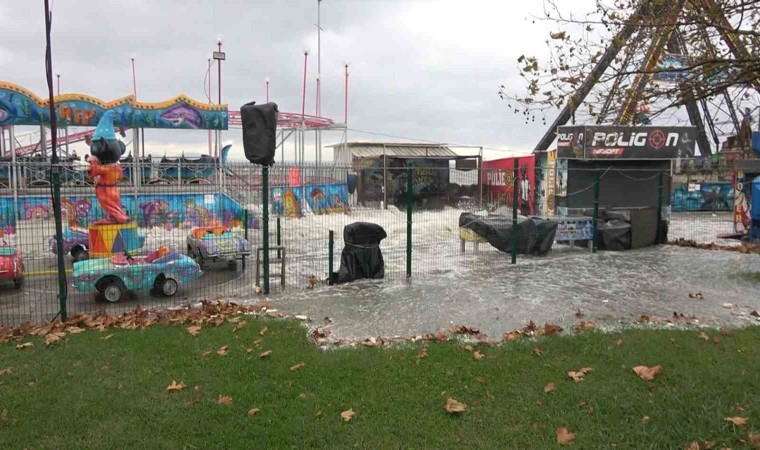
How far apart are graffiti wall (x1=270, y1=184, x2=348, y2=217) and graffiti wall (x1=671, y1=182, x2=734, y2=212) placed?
21.3 metres

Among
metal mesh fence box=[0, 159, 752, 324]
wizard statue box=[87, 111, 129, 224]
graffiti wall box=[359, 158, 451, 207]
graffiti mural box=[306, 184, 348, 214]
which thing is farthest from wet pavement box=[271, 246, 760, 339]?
wizard statue box=[87, 111, 129, 224]

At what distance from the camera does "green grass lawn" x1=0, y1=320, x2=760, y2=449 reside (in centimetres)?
382

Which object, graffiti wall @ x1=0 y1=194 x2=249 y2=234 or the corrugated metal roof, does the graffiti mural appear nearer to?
graffiti wall @ x1=0 y1=194 x2=249 y2=234

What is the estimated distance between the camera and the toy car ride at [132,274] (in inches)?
328

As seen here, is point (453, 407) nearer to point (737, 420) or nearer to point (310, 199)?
point (737, 420)

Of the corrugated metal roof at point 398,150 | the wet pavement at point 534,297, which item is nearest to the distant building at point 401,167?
the corrugated metal roof at point 398,150

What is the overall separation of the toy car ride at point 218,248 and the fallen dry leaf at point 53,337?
188 inches

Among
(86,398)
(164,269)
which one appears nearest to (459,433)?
(86,398)

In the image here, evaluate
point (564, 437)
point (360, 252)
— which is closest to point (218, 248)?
point (360, 252)

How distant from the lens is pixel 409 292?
28.9 ft

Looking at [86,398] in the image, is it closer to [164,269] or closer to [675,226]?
[164,269]

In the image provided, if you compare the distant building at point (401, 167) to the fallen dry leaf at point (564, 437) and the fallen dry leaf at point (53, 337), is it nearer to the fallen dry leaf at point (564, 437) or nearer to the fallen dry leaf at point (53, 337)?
the fallen dry leaf at point (53, 337)

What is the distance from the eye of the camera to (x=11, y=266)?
938 centimetres

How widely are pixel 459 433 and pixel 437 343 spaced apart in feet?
6.84
